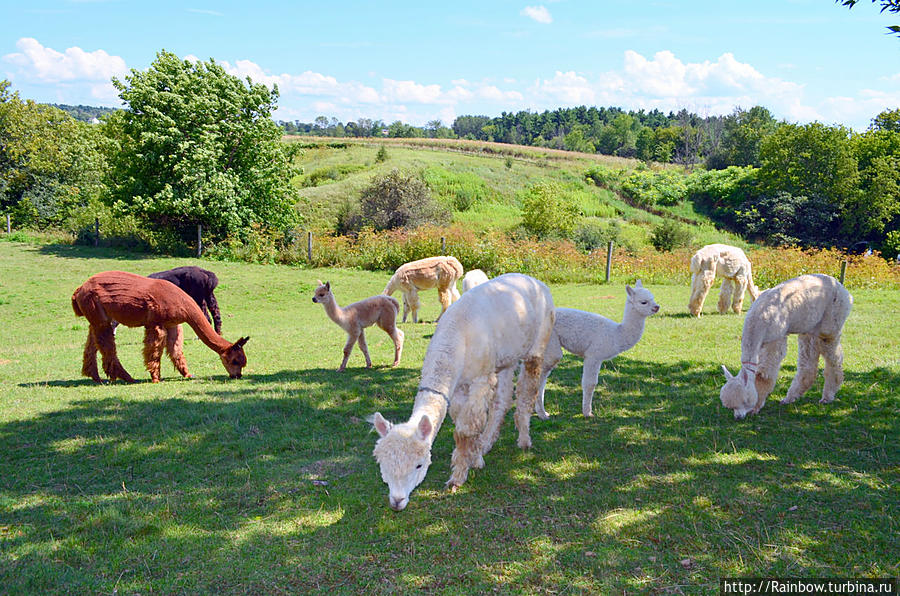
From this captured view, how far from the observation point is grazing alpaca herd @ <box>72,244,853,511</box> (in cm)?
494

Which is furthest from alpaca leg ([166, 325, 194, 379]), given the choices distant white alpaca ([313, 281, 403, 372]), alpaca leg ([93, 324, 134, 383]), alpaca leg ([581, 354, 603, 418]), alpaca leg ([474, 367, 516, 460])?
alpaca leg ([581, 354, 603, 418])

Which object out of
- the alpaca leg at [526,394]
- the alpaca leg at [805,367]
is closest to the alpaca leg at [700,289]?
the alpaca leg at [805,367]

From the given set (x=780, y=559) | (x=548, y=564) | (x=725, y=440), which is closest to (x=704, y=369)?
(x=725, y=440)

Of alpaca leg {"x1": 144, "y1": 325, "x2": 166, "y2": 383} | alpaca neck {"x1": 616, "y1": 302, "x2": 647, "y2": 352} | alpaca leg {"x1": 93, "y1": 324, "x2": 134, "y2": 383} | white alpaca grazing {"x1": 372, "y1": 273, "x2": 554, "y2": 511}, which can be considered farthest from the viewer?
alpaca leg {"x1": 144, "y1": 325, "x2": 166, "y2": 383}

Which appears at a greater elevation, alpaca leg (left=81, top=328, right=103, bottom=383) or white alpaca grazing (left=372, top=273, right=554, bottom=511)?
white alpaca grazing (left=372, top=273, right=554, bottom=511)

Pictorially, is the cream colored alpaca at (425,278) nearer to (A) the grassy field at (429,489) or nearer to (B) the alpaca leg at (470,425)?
(A) the grassy field at (429,489)

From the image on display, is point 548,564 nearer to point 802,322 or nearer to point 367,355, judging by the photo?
point 802,322

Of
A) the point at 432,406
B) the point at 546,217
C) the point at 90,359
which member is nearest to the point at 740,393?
the point at 432,406

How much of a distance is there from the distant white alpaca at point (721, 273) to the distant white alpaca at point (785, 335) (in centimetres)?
669

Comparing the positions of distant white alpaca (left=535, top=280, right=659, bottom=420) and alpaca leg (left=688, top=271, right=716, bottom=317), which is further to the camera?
alpaca leg (left=688, top=271, right=716, bottom=317)

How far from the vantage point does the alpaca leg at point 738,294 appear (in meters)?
14.5

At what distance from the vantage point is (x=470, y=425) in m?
5.26

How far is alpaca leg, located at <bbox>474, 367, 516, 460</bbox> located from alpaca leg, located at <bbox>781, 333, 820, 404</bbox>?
4.11 meters

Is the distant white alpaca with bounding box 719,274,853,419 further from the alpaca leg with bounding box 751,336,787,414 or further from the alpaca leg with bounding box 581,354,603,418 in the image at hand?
the alpaca leg with bounding box 581,354,603,418
